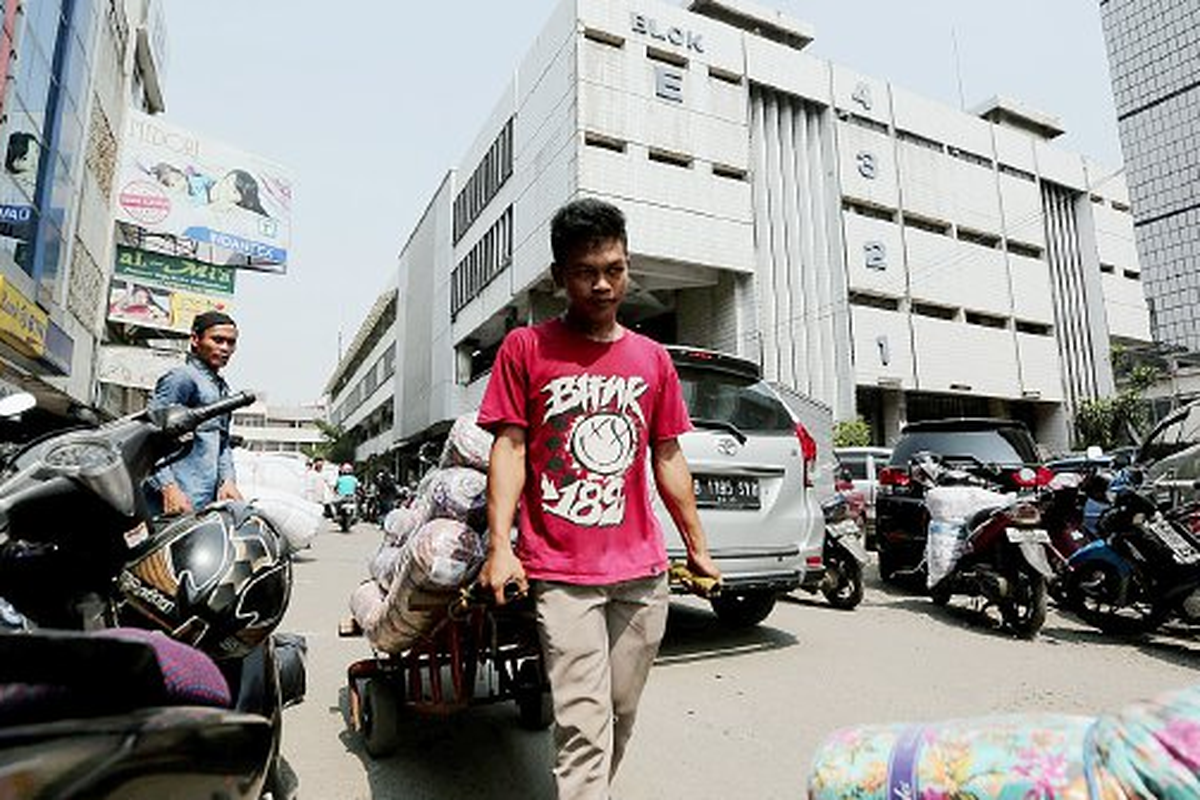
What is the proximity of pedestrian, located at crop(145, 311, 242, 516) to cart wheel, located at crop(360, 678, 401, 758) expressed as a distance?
1085mm

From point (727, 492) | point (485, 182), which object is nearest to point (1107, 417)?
point (485, 182)

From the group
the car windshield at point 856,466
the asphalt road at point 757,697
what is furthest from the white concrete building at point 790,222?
the asphalt road at point 757,697

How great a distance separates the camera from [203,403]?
3508 millimetres

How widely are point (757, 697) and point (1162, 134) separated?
64486 mm

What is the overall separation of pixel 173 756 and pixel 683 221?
27.0 m

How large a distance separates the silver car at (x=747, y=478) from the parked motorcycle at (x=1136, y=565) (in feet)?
7.65

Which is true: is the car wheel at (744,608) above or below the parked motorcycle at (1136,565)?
below

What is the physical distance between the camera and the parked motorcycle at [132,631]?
64cm

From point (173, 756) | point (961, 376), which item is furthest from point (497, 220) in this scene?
point (173, 756)

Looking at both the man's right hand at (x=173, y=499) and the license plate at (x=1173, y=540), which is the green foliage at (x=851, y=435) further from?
the man's right hand at (x=173, y=499)

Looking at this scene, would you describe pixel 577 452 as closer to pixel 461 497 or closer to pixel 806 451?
pixel 461 497

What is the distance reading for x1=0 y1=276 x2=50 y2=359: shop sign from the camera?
36.5 feet

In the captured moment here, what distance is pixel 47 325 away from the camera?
14.1 metres

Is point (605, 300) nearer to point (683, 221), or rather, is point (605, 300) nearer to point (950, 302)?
point (683, 221)
